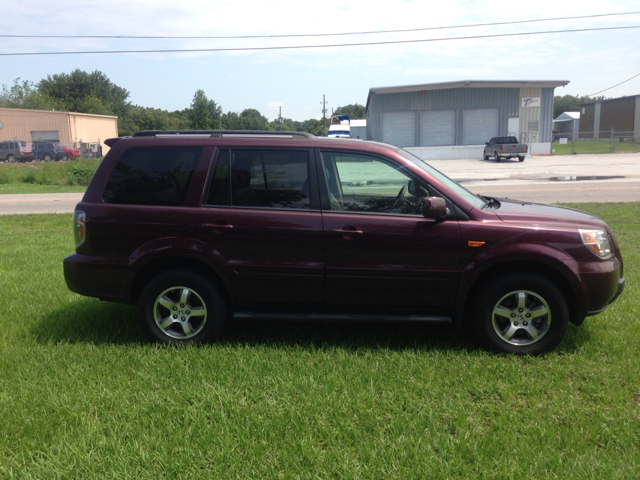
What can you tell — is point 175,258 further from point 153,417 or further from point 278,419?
point 278,419

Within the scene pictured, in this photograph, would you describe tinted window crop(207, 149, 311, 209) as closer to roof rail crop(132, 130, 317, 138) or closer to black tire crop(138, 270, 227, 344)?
roof rail crop(132, 130, 317, 138)

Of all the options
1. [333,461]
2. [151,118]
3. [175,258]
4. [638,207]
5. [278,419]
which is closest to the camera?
[333,461]

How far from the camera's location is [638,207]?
1303cm

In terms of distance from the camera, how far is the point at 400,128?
44.5 m

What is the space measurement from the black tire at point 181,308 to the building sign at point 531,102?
43501mm

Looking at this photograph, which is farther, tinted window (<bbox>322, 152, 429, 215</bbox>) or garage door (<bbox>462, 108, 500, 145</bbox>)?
garage door (<bbox>462, 108, 500, 145</bbox>)

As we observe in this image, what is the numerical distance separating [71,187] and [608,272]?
2442 centimetres

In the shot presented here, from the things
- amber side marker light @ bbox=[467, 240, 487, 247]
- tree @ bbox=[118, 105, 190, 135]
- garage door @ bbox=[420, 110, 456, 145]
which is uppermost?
tree @ bbox=[118, 105, 190, 135]

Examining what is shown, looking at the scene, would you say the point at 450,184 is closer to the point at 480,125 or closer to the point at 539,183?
the point at 539,183

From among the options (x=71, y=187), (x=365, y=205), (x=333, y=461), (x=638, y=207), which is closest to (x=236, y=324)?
(x=365, y=205)

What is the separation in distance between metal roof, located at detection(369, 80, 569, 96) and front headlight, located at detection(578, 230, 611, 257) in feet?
129

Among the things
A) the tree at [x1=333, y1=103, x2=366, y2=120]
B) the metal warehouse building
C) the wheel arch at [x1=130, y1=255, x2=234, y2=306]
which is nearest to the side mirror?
the wheel arch at [x1=130, y1=255, x2=234, y2=306]

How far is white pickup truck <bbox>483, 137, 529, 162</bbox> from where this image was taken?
117 feet

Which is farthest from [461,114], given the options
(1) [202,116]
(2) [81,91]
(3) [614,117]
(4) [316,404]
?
(2) [81,91]
